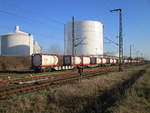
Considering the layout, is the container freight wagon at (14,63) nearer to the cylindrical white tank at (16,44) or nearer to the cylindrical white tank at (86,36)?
the cylindrical white tank at (16,44)

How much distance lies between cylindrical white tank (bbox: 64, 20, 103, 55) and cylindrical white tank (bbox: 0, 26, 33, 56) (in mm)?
23491

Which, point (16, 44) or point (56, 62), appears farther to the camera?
point (16, 44)

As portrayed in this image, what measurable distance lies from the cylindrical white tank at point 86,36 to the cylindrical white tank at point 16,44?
77.1 feet

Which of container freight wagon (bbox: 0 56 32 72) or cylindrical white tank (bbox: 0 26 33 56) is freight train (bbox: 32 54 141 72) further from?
cylindrical white tank (bbox: 0 26 33 56)

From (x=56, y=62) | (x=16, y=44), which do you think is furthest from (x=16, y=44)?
(x=56, y=62)

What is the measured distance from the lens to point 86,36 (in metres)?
88.5

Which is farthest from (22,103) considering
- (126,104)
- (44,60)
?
(44,60)

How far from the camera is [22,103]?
983 cm

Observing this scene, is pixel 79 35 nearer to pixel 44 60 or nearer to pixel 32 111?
pixel 44 60

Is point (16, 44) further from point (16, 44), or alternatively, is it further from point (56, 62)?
point (56, 62)

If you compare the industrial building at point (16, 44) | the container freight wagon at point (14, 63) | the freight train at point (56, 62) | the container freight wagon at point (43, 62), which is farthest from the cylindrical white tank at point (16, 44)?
the container freight wagon at point (43, 62)

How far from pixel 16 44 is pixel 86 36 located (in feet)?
107

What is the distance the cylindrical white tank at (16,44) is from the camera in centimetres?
7169

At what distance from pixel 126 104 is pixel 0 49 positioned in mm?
74696
